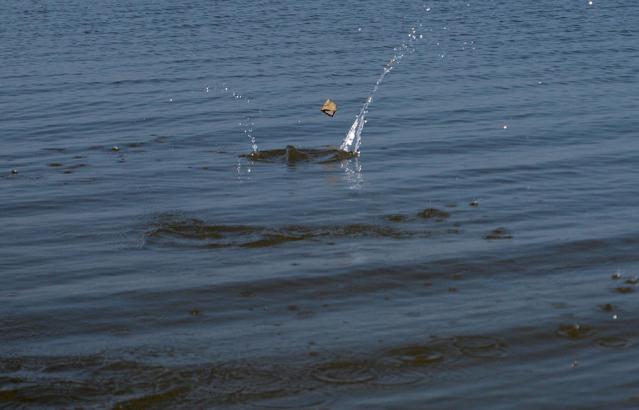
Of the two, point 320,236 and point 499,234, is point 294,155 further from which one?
point 499,234

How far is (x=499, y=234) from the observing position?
9602 mm

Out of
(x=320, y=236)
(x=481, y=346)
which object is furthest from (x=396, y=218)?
(x=481, y=346)

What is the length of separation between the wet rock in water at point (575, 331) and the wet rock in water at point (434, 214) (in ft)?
9.57

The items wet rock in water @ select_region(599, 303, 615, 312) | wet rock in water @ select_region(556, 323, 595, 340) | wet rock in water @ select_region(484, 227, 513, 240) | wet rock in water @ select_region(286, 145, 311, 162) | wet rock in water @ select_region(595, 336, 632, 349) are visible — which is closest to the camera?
wet rock in water @ select_region(595, 336, 632, 349)

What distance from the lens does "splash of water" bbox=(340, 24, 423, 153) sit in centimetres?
1383

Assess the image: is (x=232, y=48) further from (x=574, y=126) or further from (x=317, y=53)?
(x=574, y=126)

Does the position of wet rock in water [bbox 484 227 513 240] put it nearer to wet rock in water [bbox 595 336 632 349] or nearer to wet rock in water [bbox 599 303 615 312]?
wet rock in water [bbox 599 303 615 312]

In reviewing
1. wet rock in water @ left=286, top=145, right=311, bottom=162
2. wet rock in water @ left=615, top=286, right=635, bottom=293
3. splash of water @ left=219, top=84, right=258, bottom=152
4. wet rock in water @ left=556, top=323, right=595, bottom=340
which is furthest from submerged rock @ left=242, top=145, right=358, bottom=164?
wet rock in water @ left=556, top=323, right=595, bottom=340

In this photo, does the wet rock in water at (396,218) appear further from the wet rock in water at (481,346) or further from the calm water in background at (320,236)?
the wet rock in water at (481,346)

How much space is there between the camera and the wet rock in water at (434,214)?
402 inches

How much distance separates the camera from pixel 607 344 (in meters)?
7.09

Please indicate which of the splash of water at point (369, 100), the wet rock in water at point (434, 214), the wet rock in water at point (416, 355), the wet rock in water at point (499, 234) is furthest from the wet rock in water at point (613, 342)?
the splash of water at point (369, 100)

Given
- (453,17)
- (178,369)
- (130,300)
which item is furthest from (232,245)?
(453,17)

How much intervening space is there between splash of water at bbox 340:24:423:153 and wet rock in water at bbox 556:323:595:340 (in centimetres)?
637
